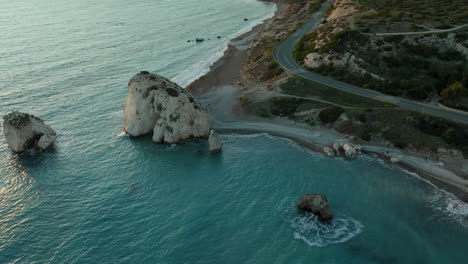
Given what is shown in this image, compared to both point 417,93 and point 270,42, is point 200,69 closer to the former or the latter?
point 270,42

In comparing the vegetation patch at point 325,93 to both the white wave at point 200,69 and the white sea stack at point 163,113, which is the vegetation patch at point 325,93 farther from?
the white wave at point 200,69

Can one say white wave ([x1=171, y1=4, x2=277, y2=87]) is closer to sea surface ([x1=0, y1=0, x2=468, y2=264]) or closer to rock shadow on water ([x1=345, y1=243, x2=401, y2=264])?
sea surface ([x1=0, y1=0, x2=468, y2=264])

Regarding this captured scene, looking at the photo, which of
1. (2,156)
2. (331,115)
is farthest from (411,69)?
(2,156)

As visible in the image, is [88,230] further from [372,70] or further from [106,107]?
[372,70]

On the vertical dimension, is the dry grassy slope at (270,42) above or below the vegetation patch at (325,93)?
above

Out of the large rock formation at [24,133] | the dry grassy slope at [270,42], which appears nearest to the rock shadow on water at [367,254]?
the dry grassy slope at [270,42]
